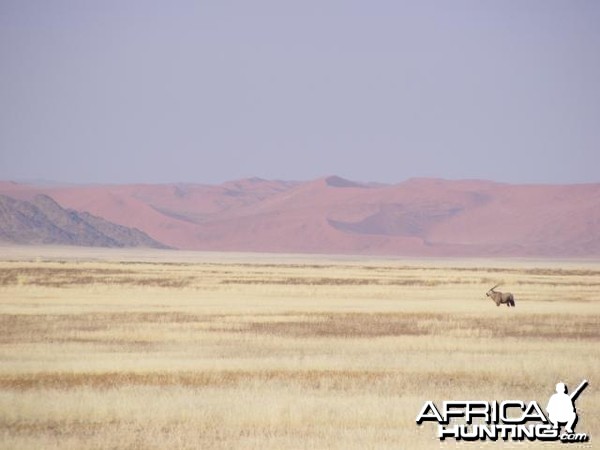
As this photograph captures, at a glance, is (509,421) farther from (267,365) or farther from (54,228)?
(54,228)

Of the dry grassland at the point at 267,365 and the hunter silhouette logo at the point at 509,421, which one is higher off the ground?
the hunter silhouette logo at the point at 509,421

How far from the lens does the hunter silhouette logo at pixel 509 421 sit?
636 inches

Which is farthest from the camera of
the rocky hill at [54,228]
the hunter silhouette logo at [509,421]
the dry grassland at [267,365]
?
the rocky hill at [54,228]

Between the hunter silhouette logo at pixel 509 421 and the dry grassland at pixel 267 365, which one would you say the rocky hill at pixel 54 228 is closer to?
the dry grassland at pixel 267 365

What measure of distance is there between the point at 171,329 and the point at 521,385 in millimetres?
12431

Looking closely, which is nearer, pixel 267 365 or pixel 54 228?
pixel 267 365

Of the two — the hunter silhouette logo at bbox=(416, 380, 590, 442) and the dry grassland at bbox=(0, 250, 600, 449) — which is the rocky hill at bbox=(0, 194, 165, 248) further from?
the hunter silhouette logo at bbox=(416, 380, 590, 442)

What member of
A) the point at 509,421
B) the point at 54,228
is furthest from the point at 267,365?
the point at 54,228

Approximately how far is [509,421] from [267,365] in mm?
7675

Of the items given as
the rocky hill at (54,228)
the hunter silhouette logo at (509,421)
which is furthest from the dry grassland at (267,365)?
the rocky hill at (54,228)

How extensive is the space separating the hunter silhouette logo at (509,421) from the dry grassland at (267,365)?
29 centimetres

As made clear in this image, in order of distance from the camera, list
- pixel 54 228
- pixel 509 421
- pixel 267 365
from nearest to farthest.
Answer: pixel 509 421 < pixel 267 365 < pixel 54 228

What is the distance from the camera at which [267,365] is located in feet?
77.2

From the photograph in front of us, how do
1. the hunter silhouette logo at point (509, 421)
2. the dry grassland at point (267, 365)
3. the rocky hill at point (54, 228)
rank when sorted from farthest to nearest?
the rocky hill at point (54, 228) < the dry grassland at point (267, 365) < the hunter silhouette logo at point (509, 421)
